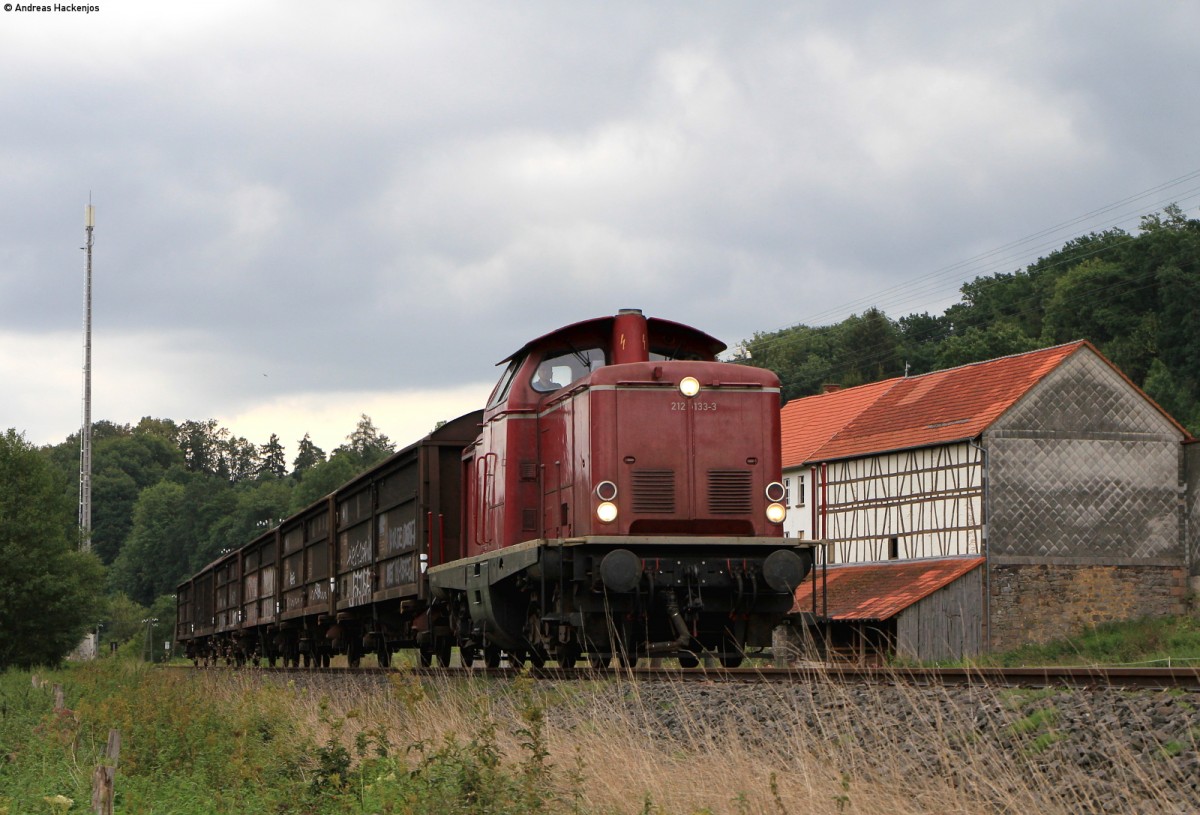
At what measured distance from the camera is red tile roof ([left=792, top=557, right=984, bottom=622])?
36500 millimetres

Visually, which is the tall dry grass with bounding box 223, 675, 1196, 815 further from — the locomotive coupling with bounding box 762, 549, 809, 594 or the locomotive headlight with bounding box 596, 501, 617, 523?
the locomotive headlight with bounding box 596, 501, 617, 523

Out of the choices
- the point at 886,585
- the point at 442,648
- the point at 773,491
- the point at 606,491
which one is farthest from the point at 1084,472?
the point at 606,491

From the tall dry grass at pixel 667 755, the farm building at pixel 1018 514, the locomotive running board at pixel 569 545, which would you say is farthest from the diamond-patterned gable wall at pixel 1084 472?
the tall dry grass at pixel 667 755

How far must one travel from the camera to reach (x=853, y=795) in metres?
7.27

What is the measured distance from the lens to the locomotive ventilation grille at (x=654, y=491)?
535 inches

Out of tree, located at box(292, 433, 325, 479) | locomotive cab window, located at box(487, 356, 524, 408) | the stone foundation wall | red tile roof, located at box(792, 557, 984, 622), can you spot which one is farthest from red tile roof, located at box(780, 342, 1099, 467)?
tree, located at box(292, 433, 325, 479)

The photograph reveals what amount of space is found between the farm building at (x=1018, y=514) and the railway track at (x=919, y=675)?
78.0ft

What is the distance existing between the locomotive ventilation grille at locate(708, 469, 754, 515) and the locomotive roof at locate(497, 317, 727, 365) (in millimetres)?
1538

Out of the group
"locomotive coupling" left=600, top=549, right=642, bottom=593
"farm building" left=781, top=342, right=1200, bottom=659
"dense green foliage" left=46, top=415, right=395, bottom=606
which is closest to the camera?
"locomotive coupling" left=600, top=549, right=642, bottom=593

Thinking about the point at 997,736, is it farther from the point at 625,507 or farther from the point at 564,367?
the point at 564,367

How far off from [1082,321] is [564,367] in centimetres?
7570

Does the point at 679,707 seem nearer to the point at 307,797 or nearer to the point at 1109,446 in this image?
the point at 307,797

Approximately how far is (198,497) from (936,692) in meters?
141

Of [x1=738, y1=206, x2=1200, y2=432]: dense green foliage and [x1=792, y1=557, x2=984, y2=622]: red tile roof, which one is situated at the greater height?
[x1=738, y1=206, x2=1200, y2=432]: dense green foliage
